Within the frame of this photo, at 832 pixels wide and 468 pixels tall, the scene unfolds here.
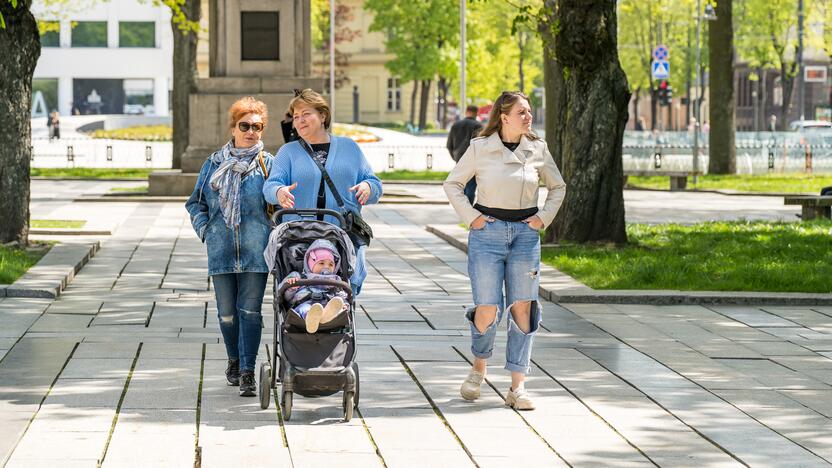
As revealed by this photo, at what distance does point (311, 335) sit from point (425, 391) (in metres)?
1.18

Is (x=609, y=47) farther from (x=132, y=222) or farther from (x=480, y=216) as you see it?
(x=480, y=216)

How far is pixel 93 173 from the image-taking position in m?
41.1

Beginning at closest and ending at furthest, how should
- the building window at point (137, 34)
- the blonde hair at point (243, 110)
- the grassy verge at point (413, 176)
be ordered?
the blonde hair at point (243, 110), the grassy verge at point (413, 176), the building window at point (137, 34)

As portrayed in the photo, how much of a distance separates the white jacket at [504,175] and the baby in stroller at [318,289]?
887 millimetres

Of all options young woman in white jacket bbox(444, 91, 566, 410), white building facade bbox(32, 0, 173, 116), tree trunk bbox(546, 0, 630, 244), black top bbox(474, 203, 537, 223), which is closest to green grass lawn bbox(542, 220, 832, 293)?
tree trunk bbox(546, 0, 630, 244)

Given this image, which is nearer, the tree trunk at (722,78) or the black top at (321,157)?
the black top at (321,157)

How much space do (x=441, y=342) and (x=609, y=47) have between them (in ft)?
26.8

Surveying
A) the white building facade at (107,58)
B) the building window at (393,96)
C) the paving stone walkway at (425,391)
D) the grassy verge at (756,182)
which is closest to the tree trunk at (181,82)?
the grassy verge at (756,182)

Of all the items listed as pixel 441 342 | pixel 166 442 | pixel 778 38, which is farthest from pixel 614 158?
pixel 778 38

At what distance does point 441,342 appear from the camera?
37.2 feet

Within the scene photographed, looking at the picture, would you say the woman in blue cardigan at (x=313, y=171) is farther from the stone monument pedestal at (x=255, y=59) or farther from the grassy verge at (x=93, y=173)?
the grassy verge at (x=93, y=173)

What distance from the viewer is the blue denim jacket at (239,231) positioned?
9.01 m

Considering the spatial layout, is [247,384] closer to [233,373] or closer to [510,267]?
[233,373]

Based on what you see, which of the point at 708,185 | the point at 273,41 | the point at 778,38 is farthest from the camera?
the point at 778,38
